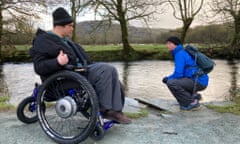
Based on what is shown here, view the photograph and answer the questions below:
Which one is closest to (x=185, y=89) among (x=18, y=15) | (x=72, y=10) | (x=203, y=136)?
(x=203, y=136)

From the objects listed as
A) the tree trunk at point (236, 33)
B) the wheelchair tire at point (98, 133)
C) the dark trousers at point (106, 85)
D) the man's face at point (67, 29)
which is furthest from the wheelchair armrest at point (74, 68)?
the tree trunk at point (236, 33)

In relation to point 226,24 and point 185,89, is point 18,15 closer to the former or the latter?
point 226,24

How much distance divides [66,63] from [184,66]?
2.74m

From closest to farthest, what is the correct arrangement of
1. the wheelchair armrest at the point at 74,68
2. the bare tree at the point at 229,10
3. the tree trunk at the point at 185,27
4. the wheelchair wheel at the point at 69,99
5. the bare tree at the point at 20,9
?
the wheelchair wheel at the point at 69,99
the wheelchair armrest at the point at 74,68
the bare tree at the point at 229,10
the bare tree at the point at 20,9
the tree trunk at the point at 185,27

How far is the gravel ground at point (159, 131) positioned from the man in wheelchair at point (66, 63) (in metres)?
0.32

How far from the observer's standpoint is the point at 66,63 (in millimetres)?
3125

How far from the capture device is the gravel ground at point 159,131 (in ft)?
11.0

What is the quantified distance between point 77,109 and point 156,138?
3.27 feet

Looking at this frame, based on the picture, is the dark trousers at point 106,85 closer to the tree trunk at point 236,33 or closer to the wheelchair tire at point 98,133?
the wheelchair tire at point 98,133

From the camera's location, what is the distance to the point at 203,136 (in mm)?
3541

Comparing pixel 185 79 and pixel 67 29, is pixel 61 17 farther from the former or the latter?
pixel 185 79

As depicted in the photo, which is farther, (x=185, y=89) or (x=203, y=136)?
(x=185, y=89)

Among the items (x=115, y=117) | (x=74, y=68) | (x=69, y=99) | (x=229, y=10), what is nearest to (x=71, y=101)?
(x=69, y=99)

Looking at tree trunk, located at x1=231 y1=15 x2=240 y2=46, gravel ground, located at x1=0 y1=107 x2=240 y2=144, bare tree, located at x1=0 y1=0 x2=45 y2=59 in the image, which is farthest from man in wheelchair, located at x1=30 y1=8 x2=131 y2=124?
bare tree, located at x1=0 y1=0 x2=45 y2=59
